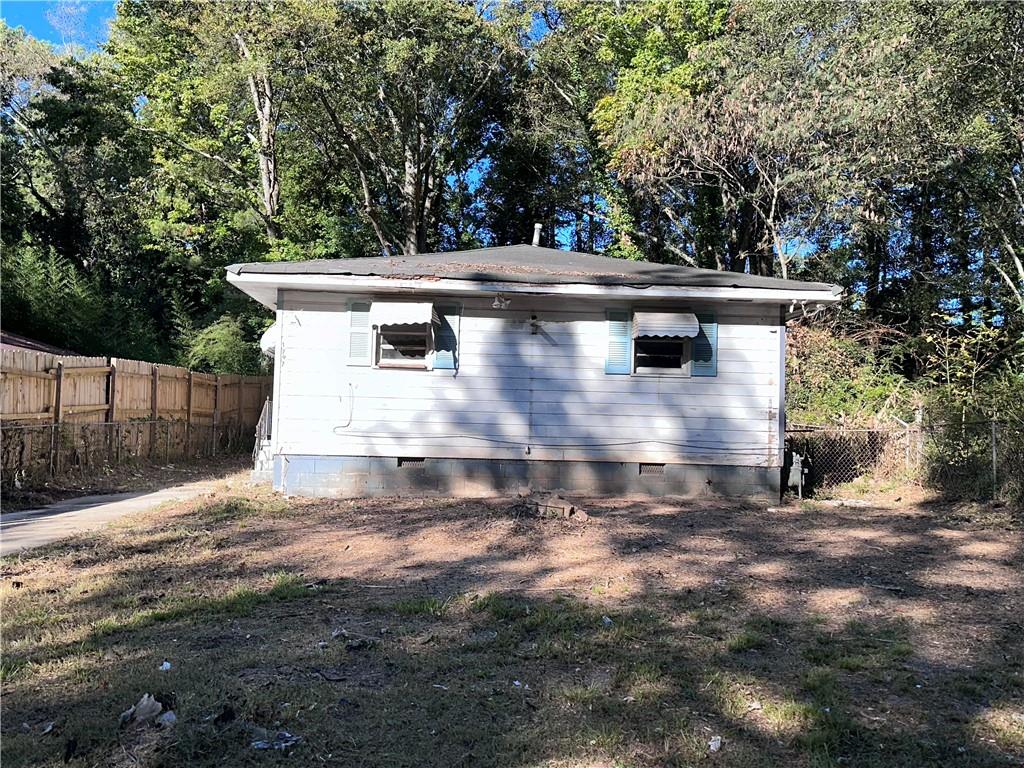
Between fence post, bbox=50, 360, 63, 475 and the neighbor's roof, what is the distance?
121 inches

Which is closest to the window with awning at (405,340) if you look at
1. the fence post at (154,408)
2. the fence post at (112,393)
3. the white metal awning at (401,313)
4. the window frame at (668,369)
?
the white metal awning at (401,313)

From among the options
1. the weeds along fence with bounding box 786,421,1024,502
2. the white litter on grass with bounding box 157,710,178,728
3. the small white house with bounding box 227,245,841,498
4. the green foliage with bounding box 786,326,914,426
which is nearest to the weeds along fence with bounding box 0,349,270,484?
the small white house with bounding box 227,245,841,498

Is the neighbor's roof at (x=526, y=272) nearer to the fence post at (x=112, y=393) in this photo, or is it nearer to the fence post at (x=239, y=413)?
the fence post at (x=112, y=393)

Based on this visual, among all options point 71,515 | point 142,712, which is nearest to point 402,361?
point 71,515

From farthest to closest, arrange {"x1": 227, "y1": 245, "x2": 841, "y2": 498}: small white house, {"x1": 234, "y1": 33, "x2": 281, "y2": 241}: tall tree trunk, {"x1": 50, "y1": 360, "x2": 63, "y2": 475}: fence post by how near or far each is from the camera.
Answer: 1. {"x1": 234, "y1": 33, "x2": 281, "y2": 241}: tall tree trunk
2. {"x1": 50, "y1": 360, "x2": 63, "y2": 475}: fence post
3. {"x1": 227, "y1": 245, "x2": 841, "y2": 498}: small white house

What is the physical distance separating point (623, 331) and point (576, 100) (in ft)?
48.1

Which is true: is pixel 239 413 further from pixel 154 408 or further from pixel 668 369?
pixel 668 369

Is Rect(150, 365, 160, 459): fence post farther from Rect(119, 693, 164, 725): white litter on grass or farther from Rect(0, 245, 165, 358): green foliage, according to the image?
Rect(119, 693, 164, 725): white litter on grass

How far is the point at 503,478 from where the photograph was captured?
947 cm

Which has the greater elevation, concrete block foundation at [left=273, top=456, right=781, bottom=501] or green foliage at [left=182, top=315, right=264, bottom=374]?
green foliage at [left=182, top=315, right=264, bottom=374]

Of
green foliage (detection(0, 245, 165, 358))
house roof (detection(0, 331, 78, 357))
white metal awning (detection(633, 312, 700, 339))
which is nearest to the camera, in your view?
white metal awning (detection(633, 312, 700, 339))

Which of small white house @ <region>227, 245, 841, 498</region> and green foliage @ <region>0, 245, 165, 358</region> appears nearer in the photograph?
small white house @ <region>227, 245, 841, 498</region>

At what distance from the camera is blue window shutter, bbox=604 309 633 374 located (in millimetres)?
9453

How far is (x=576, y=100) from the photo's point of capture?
71.8 ft
